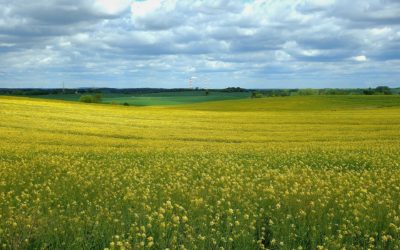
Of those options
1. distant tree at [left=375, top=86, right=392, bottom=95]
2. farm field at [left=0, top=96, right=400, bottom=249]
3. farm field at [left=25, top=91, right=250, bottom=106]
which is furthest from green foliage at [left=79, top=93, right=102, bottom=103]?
farm field at [left=0, top=96, right=400, bottom=249]

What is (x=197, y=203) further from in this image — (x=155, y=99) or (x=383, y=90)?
(x=383, y=90)

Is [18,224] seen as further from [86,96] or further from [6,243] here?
[86,96]

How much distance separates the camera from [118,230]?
8031 millimetres

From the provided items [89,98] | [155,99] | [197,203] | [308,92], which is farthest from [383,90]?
[197,203]

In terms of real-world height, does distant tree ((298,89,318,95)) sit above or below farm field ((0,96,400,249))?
above

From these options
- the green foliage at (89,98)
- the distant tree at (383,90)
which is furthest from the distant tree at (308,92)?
the green foliage at (89,98)

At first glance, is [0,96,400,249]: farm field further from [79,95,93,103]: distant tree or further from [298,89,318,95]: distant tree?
[298,89,318,95]: distant tree

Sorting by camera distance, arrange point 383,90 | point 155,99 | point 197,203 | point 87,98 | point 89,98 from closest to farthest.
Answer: point 197,203 < point 87,98 < point 89,98 < point 383,90 < point 155,99

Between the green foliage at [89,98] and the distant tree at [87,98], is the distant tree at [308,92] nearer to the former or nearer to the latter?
the green foliage at [89,98]

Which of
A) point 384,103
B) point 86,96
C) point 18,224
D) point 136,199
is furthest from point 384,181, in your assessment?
point 86,96

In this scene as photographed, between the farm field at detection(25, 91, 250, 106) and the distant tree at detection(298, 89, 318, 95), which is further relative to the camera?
the distant tree at detection(298, 89, 318, 95)

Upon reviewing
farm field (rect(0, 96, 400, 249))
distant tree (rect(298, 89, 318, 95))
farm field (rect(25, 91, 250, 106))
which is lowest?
farm field (rect(25, 91, 250, 106))

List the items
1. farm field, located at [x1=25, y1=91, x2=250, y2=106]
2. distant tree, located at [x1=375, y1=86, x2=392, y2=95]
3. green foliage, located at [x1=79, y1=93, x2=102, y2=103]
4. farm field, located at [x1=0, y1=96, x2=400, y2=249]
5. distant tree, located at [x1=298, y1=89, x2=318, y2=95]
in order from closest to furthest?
1. farm field, located at [x1=0, y1=96, x2=400, y2=249]
2. green foliage, located at [x1=79, y1=93, x2=102, y2=103]
3. farm field, located at [x1=25, y1=91, x2=250, y2=106]
4. distant tree, located at [x1=375, y1=86, x2=392, y2=95]
5. distant tree, located at [x1=298, y1=89, x2=318, y2=95]

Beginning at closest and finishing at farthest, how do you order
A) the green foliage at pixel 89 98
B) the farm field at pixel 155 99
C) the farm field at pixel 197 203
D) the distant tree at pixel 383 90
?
1. the farm field at pixel 197 203
2. the green foliage at pixel 89 98
3. the farm field at pixel 155 99
4. the distant tree at pixel 383 90
